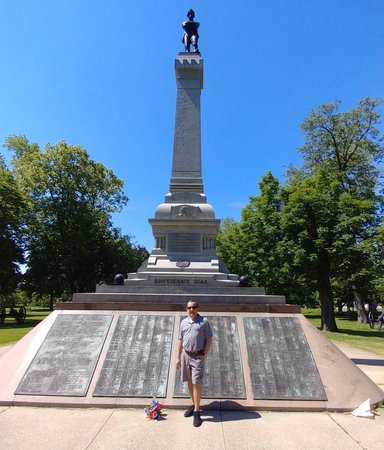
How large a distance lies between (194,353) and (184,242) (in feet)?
21.2

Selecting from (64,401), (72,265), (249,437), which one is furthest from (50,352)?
(72,265)

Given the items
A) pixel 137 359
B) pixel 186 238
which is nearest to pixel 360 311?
pixel 186 238

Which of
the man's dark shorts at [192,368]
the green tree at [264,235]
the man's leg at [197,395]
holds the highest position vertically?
the green tree at [264,235]

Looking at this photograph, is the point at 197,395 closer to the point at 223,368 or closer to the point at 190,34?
the point at 223,368

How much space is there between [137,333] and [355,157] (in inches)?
1128

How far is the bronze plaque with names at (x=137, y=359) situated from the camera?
606cm

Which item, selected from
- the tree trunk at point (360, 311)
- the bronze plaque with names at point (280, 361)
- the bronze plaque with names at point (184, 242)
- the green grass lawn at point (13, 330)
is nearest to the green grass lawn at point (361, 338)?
the bronze plaque with names at point (280, 361)

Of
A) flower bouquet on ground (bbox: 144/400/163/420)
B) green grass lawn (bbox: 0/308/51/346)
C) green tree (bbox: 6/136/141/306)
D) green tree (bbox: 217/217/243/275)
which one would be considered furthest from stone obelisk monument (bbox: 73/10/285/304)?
green tree (bbox: 6/136/141/306)

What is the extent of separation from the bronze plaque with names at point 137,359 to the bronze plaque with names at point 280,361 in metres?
1.59

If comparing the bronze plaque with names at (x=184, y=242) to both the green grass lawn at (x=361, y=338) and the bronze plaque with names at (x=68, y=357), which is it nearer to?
the bronze plaque with names at (x=68, y=357)

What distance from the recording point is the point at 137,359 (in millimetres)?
6625

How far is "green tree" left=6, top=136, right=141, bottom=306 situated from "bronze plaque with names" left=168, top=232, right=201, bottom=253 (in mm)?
21630

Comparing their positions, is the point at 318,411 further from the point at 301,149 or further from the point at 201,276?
the point at 301,149

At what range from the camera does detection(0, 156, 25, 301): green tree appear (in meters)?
29.1
